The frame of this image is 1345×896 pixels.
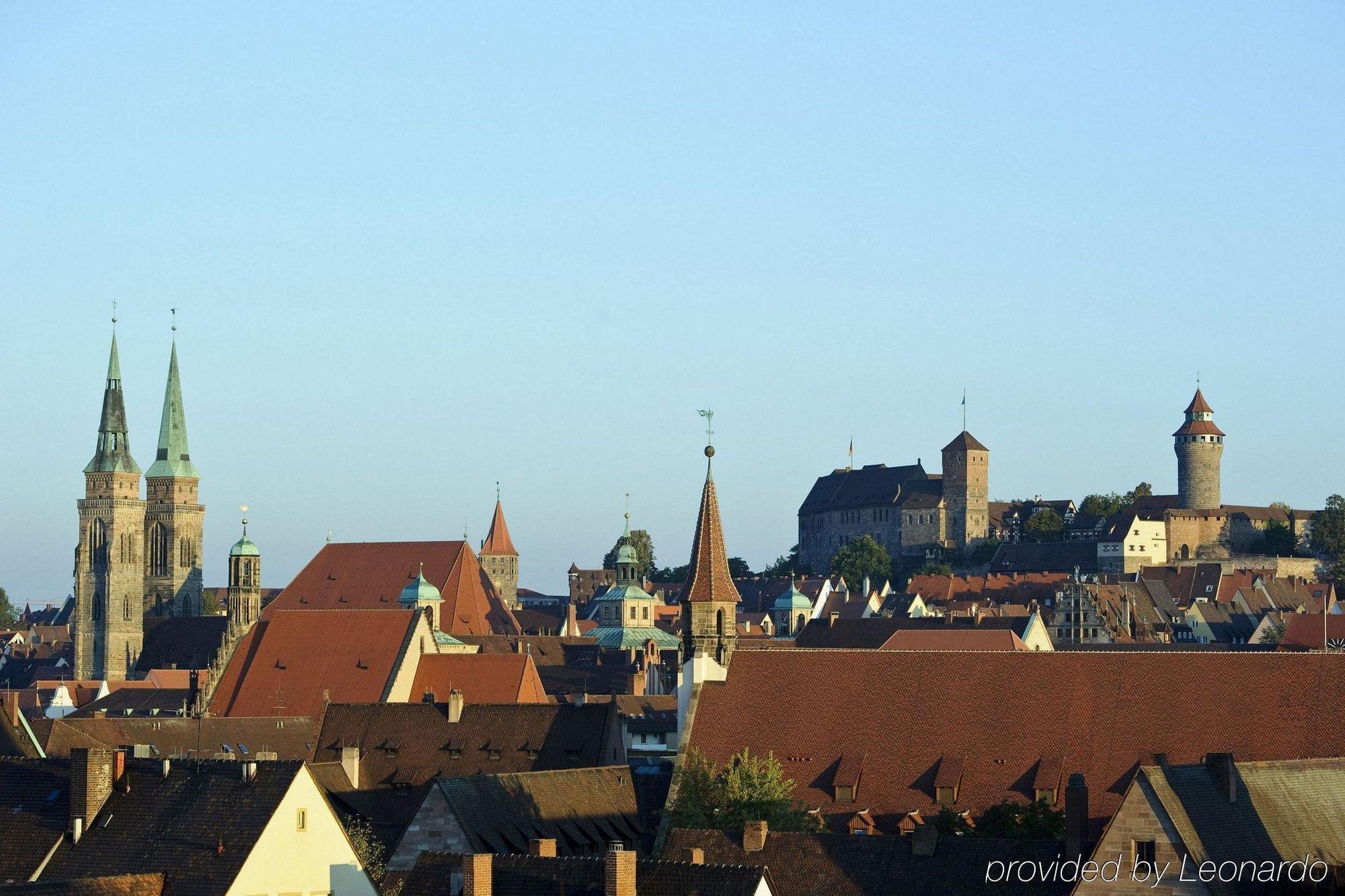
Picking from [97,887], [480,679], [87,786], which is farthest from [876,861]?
[480,679]

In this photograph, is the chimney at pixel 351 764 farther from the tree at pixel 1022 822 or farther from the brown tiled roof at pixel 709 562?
the tree at pixel 1022 822

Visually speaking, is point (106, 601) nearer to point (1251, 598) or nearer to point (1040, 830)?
point (1251, 598)

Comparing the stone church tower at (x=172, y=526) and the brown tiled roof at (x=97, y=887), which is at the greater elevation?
the stone church tower at (x=172, y=526)

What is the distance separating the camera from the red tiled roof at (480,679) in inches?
3465

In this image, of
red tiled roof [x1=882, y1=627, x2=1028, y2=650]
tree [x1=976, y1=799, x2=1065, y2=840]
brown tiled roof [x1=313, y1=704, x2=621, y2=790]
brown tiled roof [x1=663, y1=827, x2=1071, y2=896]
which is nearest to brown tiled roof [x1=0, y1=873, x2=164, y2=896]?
brown tiled roof [x1=663, y1=827, x2=1071, y2=896]

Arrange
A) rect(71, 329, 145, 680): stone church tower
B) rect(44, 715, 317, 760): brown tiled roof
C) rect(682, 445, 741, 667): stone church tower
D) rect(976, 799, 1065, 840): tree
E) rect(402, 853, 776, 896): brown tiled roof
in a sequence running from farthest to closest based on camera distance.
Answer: rect(71, 329, 145, 680): stone church tower → rect(44, 715, 317, 760): brown tiled roof → rect(682, 445, 741, 667): stone church tower → rect(976, 799, 1065, 840): tree → rect(402, 853, 776, 896): brown tiled roof

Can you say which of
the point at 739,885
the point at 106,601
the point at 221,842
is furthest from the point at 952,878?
the point at 106,601

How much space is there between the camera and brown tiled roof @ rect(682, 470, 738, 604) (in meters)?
67.1

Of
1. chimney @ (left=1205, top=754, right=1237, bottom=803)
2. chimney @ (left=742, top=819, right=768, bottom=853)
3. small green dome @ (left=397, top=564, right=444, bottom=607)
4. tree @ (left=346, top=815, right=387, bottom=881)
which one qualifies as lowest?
tree @ (left=346, top=815, right=387, bottom=881)

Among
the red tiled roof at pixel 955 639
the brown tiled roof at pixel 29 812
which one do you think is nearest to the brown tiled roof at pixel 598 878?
the brown tiled roof at pixel 29 812

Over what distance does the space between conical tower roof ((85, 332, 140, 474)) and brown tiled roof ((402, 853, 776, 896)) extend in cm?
14199

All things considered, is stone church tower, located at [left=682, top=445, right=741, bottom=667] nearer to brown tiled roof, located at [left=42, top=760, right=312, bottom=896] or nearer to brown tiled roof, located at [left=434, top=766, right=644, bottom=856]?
brown tiled roof, located at [left=434, top=766, right=644, bottom=856]

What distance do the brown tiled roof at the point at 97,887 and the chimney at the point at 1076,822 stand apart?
15219mm

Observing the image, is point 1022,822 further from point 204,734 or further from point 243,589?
point 243,589
